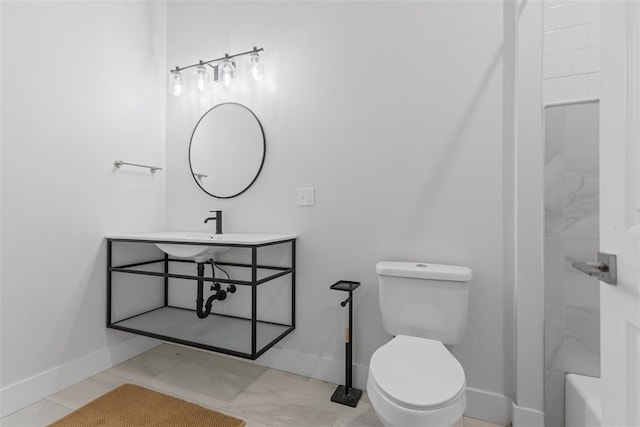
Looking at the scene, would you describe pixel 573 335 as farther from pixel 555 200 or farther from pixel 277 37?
pixel 277 37

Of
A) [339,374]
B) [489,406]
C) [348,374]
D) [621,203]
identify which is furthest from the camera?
[339,374]

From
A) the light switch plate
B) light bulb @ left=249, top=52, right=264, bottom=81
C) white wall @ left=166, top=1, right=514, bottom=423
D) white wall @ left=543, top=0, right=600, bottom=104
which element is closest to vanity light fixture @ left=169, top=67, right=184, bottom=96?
white wall @ left=166, top=1, right=514, bottom=423

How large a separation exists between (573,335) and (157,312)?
7.83ft

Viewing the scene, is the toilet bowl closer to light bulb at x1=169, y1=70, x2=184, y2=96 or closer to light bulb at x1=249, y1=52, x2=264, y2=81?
light bulb at x1=249, y1=52, x2=264, y2=81

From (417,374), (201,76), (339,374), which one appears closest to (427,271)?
(417,374)

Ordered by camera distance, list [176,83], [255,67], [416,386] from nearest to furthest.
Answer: [416,386]
[255,67]
[176,83]

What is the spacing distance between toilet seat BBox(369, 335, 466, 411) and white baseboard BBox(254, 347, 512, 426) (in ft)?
1.70

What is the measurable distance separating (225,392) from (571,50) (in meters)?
2.33

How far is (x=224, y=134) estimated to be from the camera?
210 cm

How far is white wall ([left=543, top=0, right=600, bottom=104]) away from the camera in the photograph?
128 centimetres

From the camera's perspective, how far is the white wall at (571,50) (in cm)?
128

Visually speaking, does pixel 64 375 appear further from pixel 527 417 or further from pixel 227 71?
pixel 527 417

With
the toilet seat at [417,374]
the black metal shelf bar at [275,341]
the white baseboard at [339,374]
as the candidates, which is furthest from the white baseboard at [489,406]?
the black metal shelf bar at [275,341]

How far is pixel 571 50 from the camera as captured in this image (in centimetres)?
131
